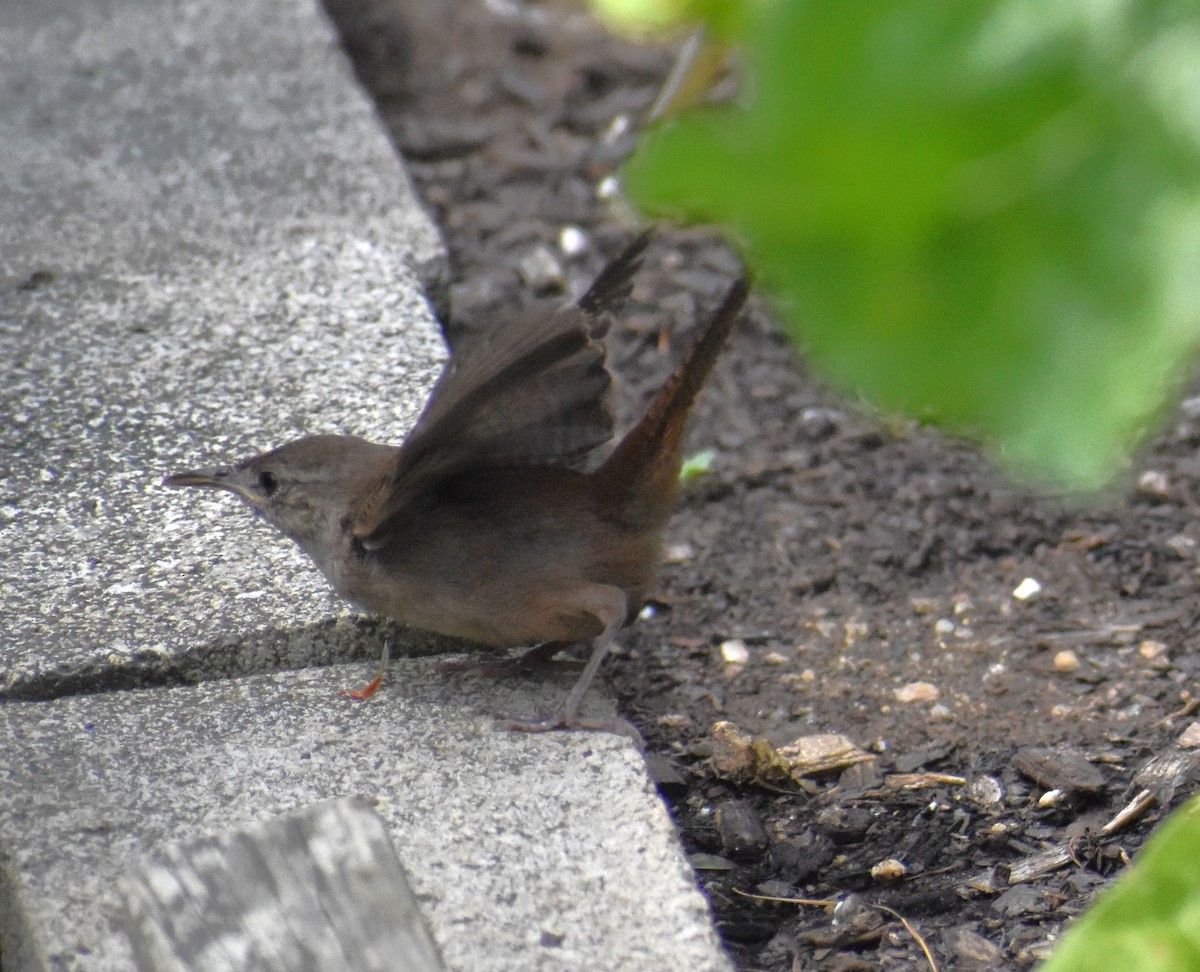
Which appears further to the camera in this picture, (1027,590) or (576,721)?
(1027,590)

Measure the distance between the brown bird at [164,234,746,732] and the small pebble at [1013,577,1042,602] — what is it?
116 cm

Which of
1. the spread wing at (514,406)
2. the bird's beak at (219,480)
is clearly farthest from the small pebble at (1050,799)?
the bird's beak at (219,480)

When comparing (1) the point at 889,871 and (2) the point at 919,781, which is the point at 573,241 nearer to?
(2) the point at 919,781

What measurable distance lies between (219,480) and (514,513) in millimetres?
717

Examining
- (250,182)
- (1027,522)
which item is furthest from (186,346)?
(1027,522)

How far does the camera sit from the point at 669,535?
4.38 metres

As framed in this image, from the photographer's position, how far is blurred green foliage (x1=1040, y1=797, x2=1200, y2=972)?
179 cm

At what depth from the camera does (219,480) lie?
348 cm

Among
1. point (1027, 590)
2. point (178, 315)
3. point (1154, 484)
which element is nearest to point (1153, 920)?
point (1027, 590)

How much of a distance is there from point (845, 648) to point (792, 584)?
0.99 ft

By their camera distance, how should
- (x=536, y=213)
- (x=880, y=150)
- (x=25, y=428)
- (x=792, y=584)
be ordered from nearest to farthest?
(x=880, y=150) → (x=25, y=428) → (x=792, y=584) → (x=536, y=213)

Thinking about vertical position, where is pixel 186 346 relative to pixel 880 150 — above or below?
below

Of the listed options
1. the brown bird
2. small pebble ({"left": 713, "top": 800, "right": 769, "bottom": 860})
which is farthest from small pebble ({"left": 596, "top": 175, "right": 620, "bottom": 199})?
small pebble ({"left": 713, "top": 800, "right": 769, "bottom": 860})

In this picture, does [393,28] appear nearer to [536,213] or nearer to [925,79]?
[536,213]
